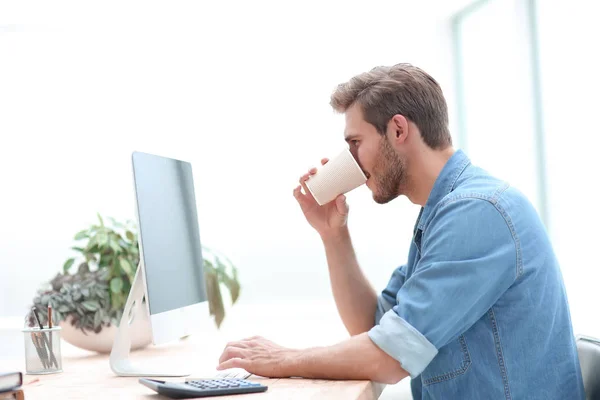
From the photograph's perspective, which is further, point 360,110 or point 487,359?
point 360,110

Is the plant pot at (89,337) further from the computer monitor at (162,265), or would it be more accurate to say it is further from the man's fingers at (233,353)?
the man's fingers at (233,353)

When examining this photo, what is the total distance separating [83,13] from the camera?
3590 mm

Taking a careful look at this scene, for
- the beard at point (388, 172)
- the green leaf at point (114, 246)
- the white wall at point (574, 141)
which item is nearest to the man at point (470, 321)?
the beard at point (388, 172)

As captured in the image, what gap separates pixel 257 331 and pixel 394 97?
208cm

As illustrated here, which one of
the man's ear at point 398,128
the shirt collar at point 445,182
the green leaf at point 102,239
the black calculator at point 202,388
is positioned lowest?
the black calculator at point 202,388

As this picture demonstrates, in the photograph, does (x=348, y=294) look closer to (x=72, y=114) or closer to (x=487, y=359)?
(x=487, y=359)

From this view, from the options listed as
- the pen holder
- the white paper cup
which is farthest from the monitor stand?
the white paper cup

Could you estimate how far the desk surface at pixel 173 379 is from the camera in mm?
1297

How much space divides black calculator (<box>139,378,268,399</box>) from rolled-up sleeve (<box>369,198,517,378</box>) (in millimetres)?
248

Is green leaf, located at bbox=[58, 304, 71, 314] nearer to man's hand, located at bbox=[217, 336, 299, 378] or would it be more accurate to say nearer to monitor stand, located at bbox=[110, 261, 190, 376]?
monitor stand, located at bbox=[110, 261, 190, 376]

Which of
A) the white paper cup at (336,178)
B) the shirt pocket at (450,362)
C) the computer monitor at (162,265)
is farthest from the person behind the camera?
the white paper cup at (336,178)

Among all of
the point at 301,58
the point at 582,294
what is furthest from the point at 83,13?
the point at 582,294

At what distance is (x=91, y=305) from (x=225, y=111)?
170 cm

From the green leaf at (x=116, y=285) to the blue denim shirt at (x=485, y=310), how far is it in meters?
1.02
